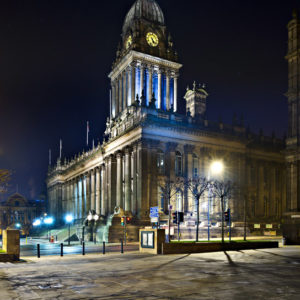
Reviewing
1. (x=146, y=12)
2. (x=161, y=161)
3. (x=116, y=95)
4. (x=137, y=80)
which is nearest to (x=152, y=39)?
(x=146, y=12)

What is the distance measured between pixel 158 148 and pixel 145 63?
23.9m

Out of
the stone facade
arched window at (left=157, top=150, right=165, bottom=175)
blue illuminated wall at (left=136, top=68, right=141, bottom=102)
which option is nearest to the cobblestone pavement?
the stone facade

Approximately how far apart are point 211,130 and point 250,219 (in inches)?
650

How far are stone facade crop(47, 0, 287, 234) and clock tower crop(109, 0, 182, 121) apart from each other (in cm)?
19

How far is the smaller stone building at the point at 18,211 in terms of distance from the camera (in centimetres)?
13450

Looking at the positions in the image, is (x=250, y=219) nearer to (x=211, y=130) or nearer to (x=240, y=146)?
(x=240, y=146)

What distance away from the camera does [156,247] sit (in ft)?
91.9

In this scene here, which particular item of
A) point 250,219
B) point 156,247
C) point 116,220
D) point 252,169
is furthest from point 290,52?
point 156,247

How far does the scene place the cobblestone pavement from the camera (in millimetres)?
12391

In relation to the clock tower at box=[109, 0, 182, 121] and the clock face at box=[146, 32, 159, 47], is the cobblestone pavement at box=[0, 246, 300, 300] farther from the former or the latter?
the clock face at box=[146, 32, 159, 47]

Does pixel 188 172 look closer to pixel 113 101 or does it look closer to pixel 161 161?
pixel 161 161

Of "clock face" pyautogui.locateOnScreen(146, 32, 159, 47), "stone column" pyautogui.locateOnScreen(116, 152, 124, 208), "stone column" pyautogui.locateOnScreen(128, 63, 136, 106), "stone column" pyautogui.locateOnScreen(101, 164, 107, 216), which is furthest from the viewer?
"clock face" pyautogui.locateOnScreen(146, 32, 159, 47)

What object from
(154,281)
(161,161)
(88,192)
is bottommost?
(154,281)

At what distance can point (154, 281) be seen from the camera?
14945mm
